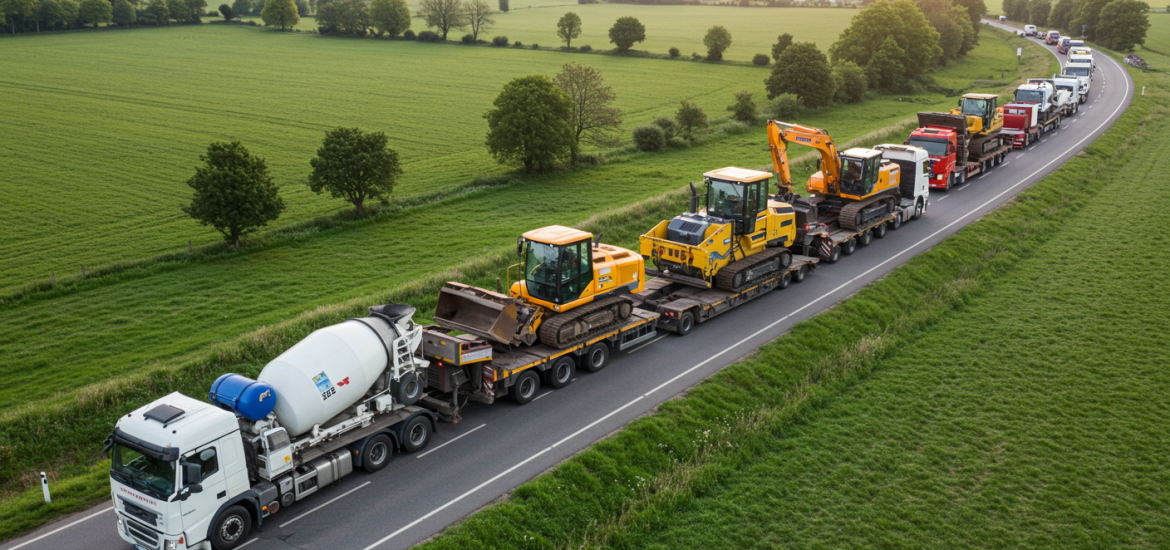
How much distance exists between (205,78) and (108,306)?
67761 millimetres

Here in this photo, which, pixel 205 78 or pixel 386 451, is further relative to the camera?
pixel 205 78

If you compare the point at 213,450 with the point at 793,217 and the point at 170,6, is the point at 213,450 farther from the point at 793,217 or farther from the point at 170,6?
the point at 170,6

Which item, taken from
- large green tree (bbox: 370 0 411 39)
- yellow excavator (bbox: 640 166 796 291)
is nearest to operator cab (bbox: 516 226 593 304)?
yellow excavator (bbox: 640 166 796 291)

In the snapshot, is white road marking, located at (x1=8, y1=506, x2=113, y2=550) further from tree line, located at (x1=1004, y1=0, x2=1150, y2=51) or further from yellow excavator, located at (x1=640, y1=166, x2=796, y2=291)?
tree line, located at (x1=1004, y1=0, x2=1150, y2=51)

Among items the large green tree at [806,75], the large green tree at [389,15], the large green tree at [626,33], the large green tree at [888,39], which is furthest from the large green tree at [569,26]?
the large green tree at [806,75]

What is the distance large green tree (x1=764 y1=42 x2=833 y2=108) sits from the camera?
73.1m

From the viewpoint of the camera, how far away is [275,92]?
276ft

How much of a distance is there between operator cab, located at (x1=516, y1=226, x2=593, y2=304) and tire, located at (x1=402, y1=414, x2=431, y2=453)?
5342 mm

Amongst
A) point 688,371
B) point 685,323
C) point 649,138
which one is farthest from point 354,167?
point 688,371

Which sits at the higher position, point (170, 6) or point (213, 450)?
point (170, 6)

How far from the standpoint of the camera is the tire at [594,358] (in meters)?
24.2

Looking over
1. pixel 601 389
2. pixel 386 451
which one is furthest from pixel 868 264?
pixel 386 451

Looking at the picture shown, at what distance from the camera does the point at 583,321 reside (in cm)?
2356

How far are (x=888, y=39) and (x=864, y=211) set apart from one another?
184 ft
